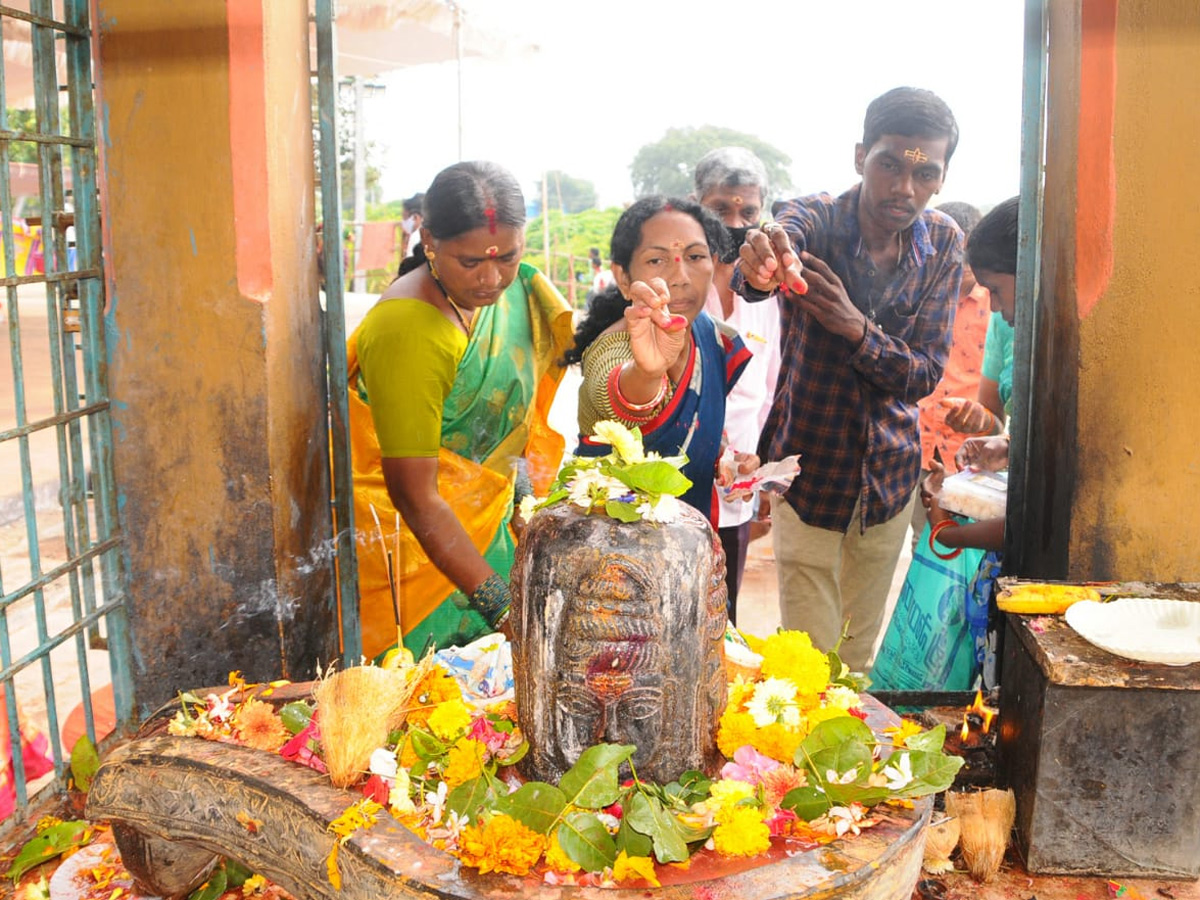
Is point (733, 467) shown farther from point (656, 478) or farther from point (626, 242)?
point (656, 478)

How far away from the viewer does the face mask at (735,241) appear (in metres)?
3.94

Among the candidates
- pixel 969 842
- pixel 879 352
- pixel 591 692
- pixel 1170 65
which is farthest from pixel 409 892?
pixel 1170 65

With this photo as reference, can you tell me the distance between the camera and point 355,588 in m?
3.62

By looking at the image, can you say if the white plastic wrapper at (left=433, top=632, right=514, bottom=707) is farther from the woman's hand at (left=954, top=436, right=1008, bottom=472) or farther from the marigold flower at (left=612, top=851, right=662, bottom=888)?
the woman's hand at (left=954, top=436, right=1008, bottom=472)

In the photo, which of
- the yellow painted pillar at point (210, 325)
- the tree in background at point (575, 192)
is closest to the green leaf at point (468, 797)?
the yellow painted pillar at point (210, 325)

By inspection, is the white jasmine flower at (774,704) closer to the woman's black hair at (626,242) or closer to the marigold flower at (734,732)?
the marigold flower at (734,732)

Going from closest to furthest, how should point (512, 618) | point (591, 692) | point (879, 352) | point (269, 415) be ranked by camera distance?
point (591, 692) → point (512, 618) → point (269, 415) → point (879, 352)

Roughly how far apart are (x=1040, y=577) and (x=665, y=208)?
5.54 feet

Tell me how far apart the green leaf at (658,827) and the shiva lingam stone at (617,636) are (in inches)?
6.2

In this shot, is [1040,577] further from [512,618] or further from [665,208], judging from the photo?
[512,618]

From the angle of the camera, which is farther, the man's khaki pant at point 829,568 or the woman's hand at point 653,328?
the man's khaki pant at point 829,568

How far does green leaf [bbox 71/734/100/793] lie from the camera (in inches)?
118

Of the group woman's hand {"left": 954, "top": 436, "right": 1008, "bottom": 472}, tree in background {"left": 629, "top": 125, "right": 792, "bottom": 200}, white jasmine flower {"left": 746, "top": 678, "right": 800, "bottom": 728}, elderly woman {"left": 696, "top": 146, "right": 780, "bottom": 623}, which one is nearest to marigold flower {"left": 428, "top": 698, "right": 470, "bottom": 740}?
white jasmine flower {"left": 746, "top": 678, "right": 800, "bottom": 728}

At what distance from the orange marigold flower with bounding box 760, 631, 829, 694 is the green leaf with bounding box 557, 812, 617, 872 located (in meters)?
0.65
